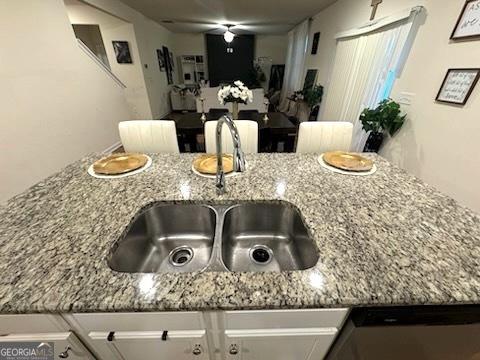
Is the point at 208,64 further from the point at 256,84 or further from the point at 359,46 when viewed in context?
the point at 359,46

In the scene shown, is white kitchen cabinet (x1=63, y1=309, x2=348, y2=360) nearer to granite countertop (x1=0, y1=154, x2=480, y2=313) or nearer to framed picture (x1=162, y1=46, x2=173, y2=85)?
granite countertop (x1=0, y1=154, x2=480, y2=313)

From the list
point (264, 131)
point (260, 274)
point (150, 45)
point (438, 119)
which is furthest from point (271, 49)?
point (260, 274)

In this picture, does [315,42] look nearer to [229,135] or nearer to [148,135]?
[229,135]

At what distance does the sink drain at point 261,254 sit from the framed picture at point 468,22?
6.62 ft

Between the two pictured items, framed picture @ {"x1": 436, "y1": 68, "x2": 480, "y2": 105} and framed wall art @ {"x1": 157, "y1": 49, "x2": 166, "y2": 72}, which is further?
framed wall art @ {"x1": 157, "y1": 49, "x2": 166, "y2": 72}

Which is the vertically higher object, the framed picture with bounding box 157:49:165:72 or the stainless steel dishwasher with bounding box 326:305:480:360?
the framed picture with bounding box 157:49:165:72

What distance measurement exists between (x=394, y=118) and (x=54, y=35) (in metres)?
3.68

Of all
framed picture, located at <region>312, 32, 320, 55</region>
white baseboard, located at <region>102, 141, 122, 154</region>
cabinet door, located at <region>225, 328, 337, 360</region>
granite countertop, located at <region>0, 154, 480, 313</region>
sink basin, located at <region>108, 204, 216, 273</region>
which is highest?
framed picture, located at <region>312, 32, 320, 55</region>

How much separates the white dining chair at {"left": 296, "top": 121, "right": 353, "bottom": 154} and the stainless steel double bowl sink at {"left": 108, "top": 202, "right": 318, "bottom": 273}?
741mm

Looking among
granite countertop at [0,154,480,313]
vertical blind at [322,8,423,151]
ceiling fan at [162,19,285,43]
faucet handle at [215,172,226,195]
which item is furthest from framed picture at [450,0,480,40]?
ceiling fan at [162,19,285,43]

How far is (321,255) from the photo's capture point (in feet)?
2.00

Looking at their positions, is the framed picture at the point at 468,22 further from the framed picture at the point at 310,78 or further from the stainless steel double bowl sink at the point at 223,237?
the framed picture at the point at 310,78

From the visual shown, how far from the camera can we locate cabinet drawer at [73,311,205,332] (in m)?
0.55

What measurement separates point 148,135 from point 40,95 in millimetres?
1606
